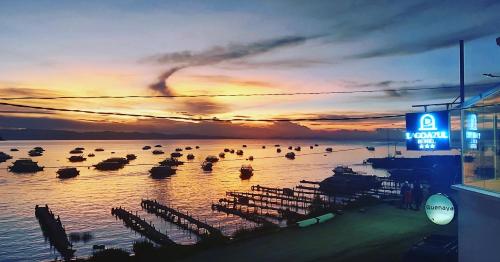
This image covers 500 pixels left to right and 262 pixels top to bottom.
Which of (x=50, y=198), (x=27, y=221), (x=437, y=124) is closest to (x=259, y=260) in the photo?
(x=437, y=124)

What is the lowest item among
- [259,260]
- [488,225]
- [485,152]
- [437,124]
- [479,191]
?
[259,260]

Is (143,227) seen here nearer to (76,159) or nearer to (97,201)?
(97,201)

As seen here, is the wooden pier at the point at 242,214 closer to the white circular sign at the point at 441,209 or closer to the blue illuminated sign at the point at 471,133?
the white circular sign at the point at 441,209

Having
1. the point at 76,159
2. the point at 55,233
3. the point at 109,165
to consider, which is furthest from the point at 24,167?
the point at 55,233

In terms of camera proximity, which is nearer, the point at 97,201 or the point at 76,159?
the point at 97,201

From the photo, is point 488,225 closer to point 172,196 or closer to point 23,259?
point 23,259

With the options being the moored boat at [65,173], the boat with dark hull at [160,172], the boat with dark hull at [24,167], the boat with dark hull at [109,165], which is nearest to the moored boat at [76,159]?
the boat with dark hull at [109,165]
